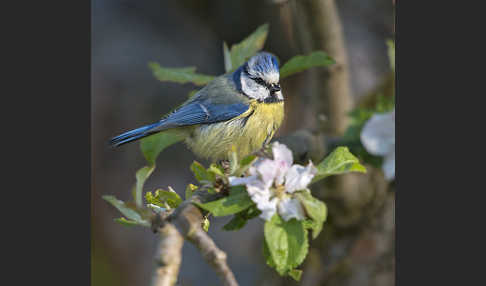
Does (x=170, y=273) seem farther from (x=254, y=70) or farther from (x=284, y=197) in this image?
(x=254, y=70)

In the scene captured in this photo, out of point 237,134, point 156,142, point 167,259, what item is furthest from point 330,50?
point 167,259

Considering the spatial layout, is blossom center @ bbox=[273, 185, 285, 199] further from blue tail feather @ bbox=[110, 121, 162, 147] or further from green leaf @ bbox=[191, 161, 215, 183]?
blue tail feather @ bbox=[110, 121, 162, 147]

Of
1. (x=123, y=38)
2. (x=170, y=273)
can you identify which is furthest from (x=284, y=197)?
(x=123, y=38)

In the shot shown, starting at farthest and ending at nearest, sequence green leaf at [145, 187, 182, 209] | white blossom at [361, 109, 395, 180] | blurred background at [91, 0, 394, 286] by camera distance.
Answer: blurred background at [91, 0, 394, 286] < white blossom at [361, 109, 395, 180] < green leaf at [145, 187, 182, 209]

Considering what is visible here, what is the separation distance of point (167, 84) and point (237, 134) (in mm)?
1298

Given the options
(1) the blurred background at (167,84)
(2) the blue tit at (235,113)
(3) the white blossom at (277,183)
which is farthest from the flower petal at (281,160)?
(1) the blurred background at (167,84)

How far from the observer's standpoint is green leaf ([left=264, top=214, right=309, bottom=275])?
0.69m

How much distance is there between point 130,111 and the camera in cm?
229

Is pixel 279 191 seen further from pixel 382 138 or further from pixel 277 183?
pixel 382 138

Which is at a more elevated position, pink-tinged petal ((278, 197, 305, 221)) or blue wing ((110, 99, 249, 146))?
blue wing ((110, 99, 249, 146))

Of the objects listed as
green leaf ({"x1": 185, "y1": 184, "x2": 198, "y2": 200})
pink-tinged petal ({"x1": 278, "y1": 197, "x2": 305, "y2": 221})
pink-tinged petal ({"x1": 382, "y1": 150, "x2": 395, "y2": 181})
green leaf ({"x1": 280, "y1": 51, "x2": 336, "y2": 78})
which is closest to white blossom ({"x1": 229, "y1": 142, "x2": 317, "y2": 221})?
pink-tinged petal ({"x1": 278, "y1": 197, "x2": 305, "y2": 221})

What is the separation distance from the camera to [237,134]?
1.16 meters

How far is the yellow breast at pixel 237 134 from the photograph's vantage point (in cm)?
115

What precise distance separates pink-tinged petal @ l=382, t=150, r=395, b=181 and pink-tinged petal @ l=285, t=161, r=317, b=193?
2.31 feet
